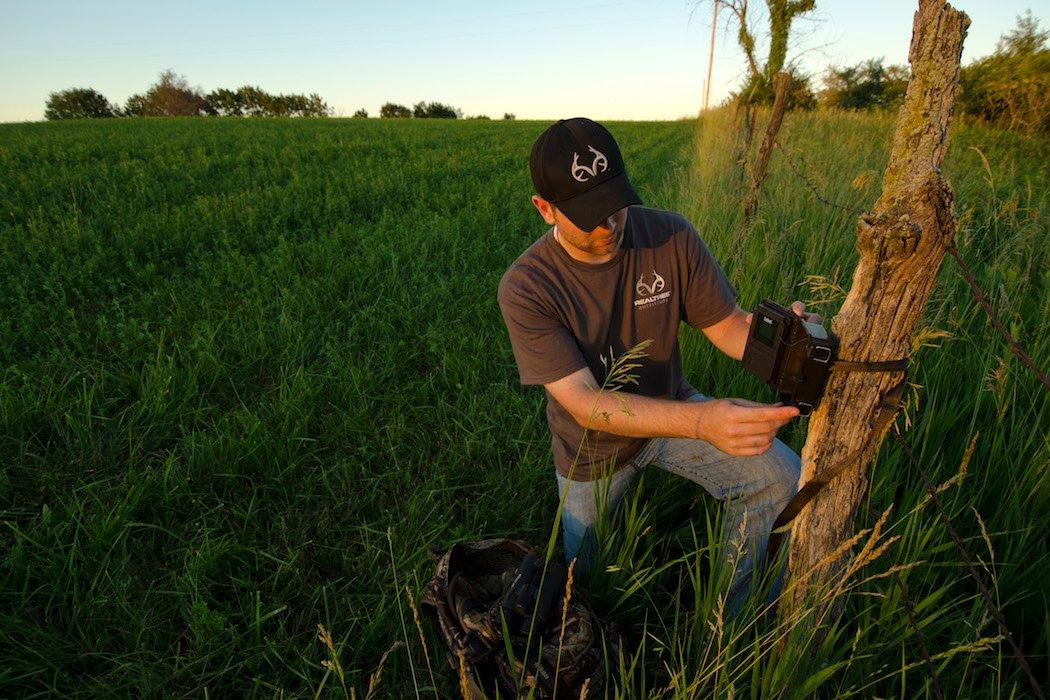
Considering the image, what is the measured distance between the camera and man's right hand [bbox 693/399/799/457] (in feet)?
4.09

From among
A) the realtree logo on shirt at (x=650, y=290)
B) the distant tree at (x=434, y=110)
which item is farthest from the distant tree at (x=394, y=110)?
the realtree logo on shirt at (x=650, y=290)

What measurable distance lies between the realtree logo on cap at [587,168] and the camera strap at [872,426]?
1.01m

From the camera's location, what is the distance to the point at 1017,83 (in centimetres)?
822

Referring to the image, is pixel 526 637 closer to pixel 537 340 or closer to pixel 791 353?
pixel 537 340

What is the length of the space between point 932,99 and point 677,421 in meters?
0.87

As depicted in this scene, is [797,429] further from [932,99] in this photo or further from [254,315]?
[254,315]

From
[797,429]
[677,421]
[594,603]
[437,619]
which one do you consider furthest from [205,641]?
[797,429]

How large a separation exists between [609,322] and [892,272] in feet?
3.54

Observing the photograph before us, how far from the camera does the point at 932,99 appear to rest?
3.41ft

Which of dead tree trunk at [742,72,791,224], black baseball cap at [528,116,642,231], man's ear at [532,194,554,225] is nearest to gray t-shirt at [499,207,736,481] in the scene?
man's ear at [532,194,554,225]

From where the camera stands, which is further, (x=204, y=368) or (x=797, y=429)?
(x=204, y=368)

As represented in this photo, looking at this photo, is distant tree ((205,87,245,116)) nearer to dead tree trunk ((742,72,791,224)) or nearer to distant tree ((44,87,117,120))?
distant tree ((44,87,117,120))

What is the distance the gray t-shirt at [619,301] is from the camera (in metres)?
2.00

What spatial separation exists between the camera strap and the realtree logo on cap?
1005 mm
